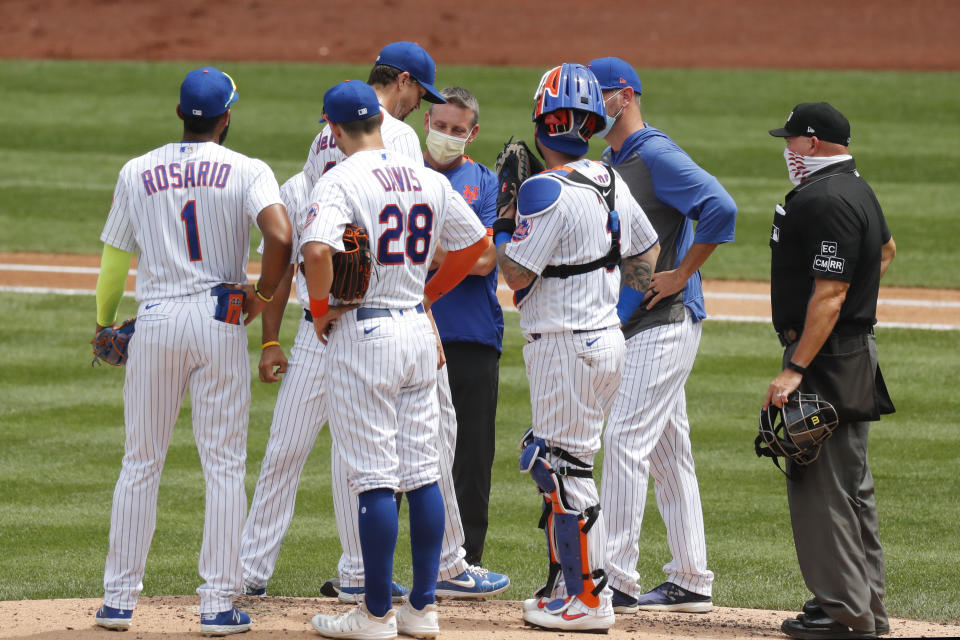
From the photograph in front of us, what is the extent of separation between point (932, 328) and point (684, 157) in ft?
22.3

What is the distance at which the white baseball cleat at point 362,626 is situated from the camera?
446cm

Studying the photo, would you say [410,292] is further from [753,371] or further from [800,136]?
[753,371]

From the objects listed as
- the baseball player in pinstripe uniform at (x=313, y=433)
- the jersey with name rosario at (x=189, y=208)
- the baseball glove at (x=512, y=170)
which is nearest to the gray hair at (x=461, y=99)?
the baseball player in pinstripe uniform at (x=313, y=433)

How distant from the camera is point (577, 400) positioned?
4648 mm

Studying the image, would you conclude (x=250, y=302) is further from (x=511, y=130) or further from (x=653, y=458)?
(x=511, y=130)

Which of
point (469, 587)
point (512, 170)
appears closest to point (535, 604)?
point (469, 587)

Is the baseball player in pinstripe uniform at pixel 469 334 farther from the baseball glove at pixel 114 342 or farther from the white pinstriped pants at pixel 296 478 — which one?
the baseball glove at pixel 114 342

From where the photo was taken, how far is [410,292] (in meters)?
4.48

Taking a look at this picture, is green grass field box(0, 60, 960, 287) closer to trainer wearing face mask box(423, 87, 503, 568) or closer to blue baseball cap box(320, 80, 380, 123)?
trainer wearing face mask box(423, 87, 503, 568)

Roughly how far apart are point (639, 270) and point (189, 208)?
1693 millimetres

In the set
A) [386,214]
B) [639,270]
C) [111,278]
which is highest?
[386,214]

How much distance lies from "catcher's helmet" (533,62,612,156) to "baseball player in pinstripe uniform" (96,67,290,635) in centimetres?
99

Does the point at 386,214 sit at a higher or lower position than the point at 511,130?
lower

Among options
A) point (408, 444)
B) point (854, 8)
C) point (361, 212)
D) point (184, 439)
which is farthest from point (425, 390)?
point (854, 8)
